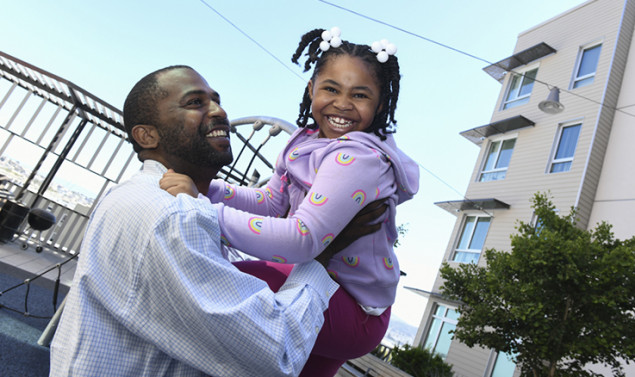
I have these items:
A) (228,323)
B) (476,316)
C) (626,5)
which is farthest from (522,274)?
(626,5)

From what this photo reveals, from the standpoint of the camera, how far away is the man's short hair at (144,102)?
139 centimetres

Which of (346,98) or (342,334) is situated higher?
(346,98)

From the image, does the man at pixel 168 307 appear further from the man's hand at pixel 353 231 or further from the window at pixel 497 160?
the window at pixel 497 160

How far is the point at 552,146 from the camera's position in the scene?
1794cm

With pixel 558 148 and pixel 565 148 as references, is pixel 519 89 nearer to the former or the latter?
pixel 558 148

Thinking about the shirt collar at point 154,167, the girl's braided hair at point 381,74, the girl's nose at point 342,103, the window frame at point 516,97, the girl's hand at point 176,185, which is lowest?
the girl's hand at point 176,185

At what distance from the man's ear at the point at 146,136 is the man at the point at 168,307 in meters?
0.30

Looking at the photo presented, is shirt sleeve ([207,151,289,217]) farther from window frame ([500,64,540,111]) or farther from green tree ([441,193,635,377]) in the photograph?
window frame ([500,64,540,111])

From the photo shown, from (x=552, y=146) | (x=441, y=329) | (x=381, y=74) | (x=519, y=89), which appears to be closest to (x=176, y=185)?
(x=381, y=74)

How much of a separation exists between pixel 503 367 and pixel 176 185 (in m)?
16.9

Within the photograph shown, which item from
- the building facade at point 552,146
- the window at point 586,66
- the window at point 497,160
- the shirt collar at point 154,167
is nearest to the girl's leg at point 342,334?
the shirt collar at point 154,167

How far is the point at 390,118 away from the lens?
1.76 m

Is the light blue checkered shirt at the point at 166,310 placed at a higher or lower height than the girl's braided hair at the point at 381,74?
lower

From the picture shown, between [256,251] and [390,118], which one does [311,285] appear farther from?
[390,118]
